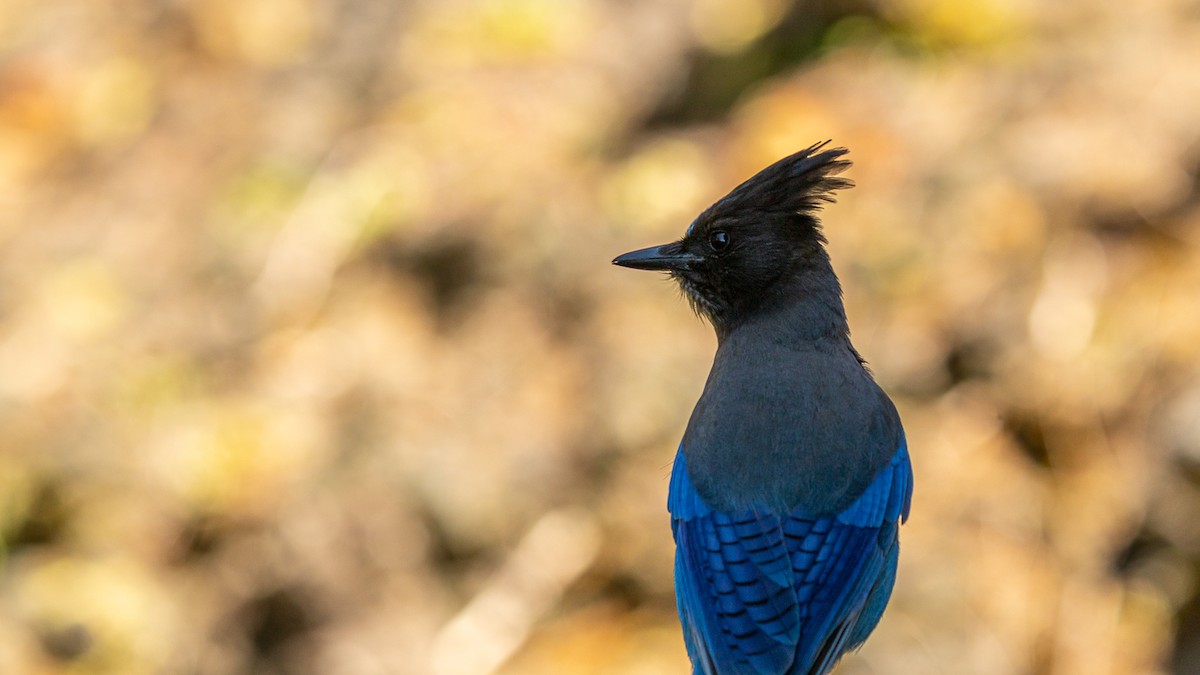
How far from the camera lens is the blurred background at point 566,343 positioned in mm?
6070

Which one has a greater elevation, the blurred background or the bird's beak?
the blurred background

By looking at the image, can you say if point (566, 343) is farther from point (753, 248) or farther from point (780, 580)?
point (780, 580)

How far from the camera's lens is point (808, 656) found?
2.69 m

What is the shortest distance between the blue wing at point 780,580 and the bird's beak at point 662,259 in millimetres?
486

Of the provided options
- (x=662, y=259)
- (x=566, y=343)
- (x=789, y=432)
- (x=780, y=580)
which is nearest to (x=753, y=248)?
(x=662, y=259)

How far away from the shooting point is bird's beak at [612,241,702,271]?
9.95 feet

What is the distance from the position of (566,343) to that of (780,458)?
169 inches

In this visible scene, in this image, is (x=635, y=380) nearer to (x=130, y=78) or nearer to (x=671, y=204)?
(x=671, y=204)

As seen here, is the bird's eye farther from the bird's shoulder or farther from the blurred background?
the blurred background

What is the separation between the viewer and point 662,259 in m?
3.06

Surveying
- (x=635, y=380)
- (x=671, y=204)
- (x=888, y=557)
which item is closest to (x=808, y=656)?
(x=888, y=557)

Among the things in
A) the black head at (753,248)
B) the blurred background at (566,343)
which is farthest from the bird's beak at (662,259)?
the blurred background at (566,343)

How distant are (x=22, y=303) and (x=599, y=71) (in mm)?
3633

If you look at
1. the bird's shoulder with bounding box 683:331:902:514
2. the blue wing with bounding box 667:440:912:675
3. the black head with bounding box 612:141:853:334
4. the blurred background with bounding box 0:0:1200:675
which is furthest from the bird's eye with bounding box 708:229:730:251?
the blurred background with bounding box 0:0:1200:675
